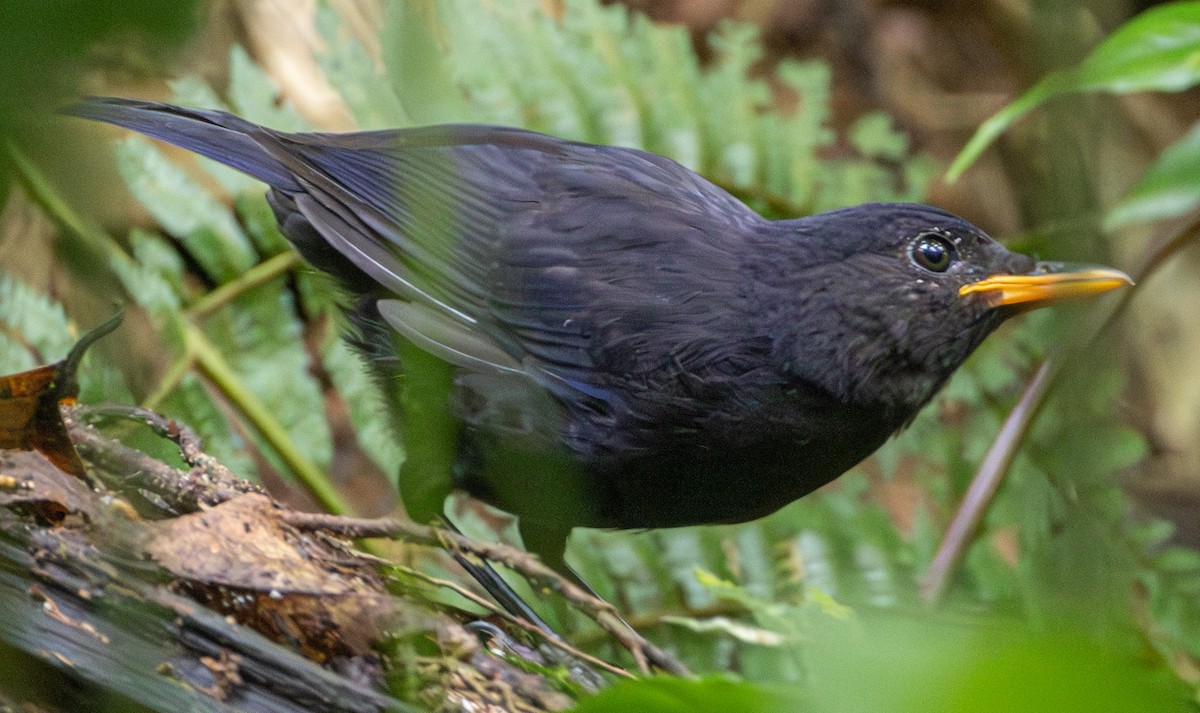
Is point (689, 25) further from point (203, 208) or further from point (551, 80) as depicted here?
point (203, 208)

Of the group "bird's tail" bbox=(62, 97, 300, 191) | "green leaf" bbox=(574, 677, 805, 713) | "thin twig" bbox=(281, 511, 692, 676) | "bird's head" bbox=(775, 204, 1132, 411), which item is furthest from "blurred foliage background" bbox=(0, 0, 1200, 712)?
"green leaf" bbox=(574, 677, 805, 713)

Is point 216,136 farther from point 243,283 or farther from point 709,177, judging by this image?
point 709,177

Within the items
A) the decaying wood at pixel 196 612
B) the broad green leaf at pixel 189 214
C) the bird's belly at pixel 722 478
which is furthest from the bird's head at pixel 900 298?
the broad green leaf at pixel 189 214

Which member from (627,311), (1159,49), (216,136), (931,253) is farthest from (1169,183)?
(216,136)

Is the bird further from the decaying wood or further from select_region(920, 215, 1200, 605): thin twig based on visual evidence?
select_region(920, 215, 1200, 605): thin twig

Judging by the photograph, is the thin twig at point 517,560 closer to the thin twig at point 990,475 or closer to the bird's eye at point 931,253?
the bird's eye at point 931,253

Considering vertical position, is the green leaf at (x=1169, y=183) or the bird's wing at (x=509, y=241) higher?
the green leaf at (x=1169, y=183)

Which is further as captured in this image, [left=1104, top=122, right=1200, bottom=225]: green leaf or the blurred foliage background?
[left=1104, top=122, right=1200, bottom=225]: green leaf
